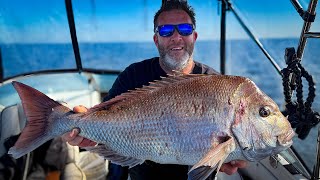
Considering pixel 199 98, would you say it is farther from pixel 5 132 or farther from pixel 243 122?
pixel 5 132

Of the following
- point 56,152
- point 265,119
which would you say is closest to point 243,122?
point 265,119

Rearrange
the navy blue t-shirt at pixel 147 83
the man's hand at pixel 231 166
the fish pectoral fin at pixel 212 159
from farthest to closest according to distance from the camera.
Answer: the navy blue t-shirt at pixel 147 83 → the man's hand at pixel 231 166 → the fish pectoral fin at pixel 212 159

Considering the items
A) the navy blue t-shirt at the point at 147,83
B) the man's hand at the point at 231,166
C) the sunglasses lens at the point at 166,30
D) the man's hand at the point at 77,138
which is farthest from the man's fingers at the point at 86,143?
the sunglasses lens at the point at 166,30

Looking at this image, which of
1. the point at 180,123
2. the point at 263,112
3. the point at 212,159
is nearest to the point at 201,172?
the point at 212,159

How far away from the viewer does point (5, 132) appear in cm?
344

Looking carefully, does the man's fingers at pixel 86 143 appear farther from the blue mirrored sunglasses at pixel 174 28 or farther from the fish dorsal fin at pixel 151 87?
the blue mirrored sunglasses at pixel 174 28

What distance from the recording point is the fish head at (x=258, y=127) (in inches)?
68.1

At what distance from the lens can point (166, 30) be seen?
2.54 metres

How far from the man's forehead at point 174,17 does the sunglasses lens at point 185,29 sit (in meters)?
0.05

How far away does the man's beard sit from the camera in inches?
103

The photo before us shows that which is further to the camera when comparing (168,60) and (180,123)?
(168,60)

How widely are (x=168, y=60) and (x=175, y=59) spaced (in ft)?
0.18

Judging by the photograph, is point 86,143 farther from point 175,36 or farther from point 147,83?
point 175,36

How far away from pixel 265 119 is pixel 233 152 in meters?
0.21
